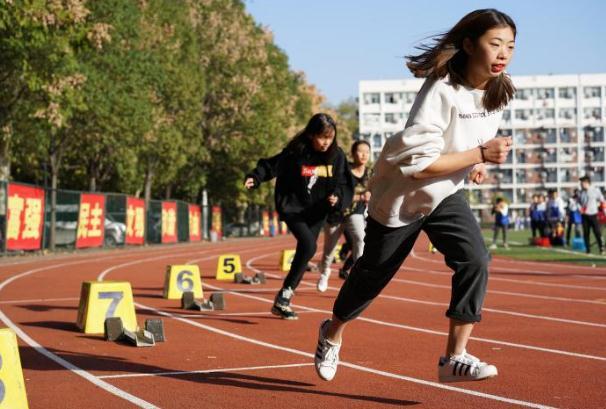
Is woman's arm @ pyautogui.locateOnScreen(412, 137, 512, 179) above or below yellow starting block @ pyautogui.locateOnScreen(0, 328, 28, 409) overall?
above

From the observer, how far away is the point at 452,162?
4.96 m

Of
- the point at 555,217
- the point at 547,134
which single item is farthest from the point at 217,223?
the point at 547,134

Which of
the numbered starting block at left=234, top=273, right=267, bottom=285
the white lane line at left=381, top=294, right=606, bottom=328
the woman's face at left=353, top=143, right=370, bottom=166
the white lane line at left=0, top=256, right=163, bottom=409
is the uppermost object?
the woman's face at left=353, top=143, right=370, bottom=166

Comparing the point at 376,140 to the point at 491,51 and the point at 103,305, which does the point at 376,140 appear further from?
the point at 491,51

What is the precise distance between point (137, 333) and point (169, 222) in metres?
37.0

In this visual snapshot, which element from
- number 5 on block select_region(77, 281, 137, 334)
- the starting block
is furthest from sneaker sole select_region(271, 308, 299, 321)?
the starting block

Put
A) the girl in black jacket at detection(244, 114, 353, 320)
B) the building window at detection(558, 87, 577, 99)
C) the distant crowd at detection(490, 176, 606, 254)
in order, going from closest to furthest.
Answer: the girl in black jacket at detection(244, 114, 353, 320)
the distant crowd at detection(490, 176, 606, 254)
the building window at detection(558, 87, 577, 99)

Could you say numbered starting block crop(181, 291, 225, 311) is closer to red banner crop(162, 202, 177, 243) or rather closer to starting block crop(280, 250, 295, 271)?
starting block crop(280, 250, 295, 271)

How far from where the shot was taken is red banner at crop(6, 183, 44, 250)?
26500 mm

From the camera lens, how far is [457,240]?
519cm

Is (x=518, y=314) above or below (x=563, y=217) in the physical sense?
below

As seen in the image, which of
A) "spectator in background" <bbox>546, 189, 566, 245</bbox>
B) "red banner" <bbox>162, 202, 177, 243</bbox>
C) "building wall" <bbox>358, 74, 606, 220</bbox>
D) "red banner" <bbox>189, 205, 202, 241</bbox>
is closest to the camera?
"spectator in background" <bbox>546, 189, 566, 245</bbox>

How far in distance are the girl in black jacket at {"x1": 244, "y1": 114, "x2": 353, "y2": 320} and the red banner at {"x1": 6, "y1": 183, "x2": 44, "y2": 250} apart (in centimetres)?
1790

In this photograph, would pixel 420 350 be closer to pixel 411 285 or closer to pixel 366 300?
pixel 366 300
